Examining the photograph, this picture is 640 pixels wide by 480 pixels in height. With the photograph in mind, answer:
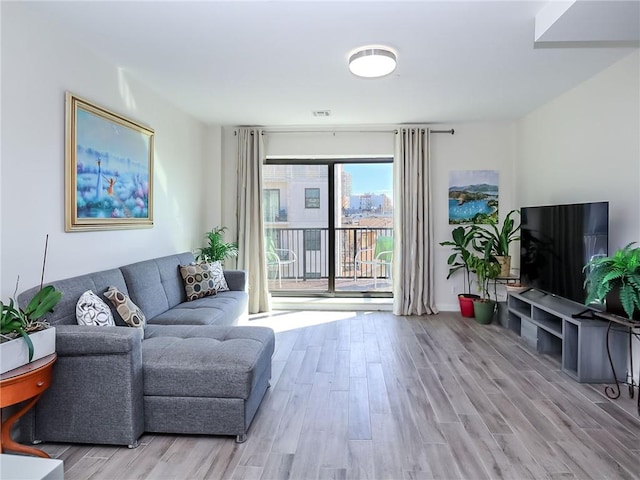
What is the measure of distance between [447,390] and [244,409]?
155 cm

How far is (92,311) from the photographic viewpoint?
8.34ft

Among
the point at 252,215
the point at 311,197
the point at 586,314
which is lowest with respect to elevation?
the point at 586,314

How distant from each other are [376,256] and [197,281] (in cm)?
289

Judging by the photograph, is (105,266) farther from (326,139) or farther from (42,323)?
(326,139)

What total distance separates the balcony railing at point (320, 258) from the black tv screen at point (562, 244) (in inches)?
82.4

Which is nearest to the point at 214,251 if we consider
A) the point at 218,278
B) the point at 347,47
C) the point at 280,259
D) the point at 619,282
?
the point at 218,278

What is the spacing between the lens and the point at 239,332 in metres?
2.86

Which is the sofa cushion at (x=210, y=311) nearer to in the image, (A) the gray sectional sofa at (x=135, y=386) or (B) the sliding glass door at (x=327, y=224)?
(A) the gray sectional sofa at (x=135, y=386)

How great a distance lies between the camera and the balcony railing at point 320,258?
19.7 feet

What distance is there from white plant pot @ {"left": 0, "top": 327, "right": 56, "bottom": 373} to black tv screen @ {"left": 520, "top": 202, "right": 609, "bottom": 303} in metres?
3.72

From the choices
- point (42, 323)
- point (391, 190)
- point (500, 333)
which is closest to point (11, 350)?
point (42, 323)

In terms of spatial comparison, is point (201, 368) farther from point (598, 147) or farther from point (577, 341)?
point (598, 147)

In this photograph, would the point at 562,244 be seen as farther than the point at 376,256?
No

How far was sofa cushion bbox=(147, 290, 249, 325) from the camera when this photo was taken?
3328 mm
